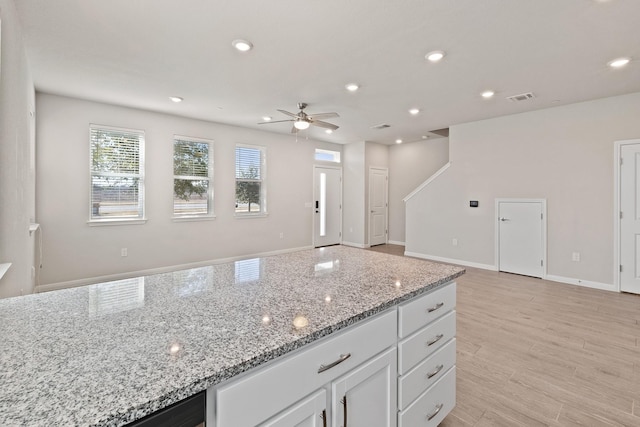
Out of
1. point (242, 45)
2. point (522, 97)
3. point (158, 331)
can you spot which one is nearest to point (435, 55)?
point (242, 45)

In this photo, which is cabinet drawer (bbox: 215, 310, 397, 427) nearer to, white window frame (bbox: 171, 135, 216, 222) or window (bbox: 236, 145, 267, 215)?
white window frame (bbox: 171, 135, 216, 222)

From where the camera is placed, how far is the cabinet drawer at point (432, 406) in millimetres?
1378

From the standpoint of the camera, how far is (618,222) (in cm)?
406

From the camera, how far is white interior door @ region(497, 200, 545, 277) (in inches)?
187

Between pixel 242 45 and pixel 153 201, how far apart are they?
10.9 feet

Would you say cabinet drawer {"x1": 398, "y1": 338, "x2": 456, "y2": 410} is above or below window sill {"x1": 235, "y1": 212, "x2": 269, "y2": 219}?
below

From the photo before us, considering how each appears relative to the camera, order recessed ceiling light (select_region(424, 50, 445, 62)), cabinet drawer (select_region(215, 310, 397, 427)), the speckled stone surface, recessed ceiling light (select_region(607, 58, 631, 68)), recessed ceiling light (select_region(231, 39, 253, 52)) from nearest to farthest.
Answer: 1. the speckled stone surface
2. cabinet drawer (select_region(215, 310, 397, 427))
3. recessed ceiling light (select_region(231, 39, 253, 52))
4. recessed ceiling light (select_region(424, 50, 445, 62))
5. recessed ceiling light (select_region(607, 58, 631, 68))

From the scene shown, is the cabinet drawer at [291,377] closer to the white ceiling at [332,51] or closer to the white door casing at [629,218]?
the white ceiling at [332,51]

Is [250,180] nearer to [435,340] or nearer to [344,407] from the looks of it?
[435,340]

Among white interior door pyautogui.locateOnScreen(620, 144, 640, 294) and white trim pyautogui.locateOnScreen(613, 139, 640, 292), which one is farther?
white trim pyautogui.locateOnScreen(613, 139, 640, 292)

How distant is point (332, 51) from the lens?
2902 mm

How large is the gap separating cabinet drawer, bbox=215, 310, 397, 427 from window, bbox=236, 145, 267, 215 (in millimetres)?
→ 5269

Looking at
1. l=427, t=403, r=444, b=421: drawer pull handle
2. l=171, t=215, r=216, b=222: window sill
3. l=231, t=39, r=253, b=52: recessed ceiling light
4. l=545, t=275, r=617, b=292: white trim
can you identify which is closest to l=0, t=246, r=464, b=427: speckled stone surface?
l=427, t=403, r=444, b=421: drawer pull handle

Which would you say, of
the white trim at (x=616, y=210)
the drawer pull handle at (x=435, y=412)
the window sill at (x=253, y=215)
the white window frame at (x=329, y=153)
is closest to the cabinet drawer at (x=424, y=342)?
the drawer pull handle at (x=435, y=412)
